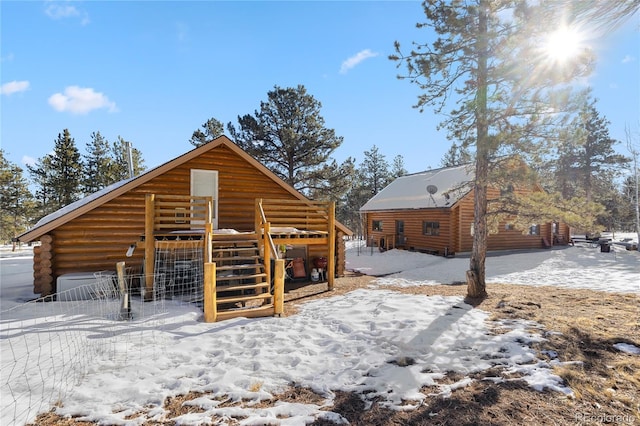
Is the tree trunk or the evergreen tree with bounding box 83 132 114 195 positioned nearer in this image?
the tree trunk

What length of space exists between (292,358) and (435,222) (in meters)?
17.0


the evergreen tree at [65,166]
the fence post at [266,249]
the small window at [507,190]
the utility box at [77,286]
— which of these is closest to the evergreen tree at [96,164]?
the evergreen tree at [65,166]

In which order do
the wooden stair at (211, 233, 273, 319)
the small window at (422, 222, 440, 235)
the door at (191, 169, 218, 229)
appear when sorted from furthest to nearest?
1. the small window at (422, 222, 440, 235)
2. the door at (191, 169, 218, 229)
3. the wooden stair at (211, 233, 273, 319)

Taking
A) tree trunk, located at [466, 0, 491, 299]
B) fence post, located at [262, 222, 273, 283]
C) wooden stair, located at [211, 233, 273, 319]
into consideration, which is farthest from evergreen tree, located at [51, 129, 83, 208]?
tree trunk, located at [466, 0, 491, 299]

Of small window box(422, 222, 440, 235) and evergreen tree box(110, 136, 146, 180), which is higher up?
evergreen tree box(110, 136, 146, 180)

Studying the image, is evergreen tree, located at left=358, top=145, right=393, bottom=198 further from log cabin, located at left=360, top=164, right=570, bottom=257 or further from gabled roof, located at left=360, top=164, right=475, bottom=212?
log cabin, located at left=360, top=164, right=570, bottom=257

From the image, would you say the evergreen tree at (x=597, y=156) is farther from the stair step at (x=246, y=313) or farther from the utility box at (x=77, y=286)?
the utility box at (x=77, y=286)

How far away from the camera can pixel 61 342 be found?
471 cm

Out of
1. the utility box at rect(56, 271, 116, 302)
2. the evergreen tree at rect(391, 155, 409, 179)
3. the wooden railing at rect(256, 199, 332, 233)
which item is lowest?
the utility box at rect(56, 271, 116, 302)

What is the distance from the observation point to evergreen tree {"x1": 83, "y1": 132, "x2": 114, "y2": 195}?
2713 centimetres

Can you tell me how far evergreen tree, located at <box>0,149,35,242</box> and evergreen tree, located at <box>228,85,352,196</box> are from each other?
20.7 meters

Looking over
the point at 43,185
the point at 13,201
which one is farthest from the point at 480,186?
the point at 43,185

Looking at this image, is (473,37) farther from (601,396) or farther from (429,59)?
(601,396)

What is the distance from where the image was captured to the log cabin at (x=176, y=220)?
8367 mm
